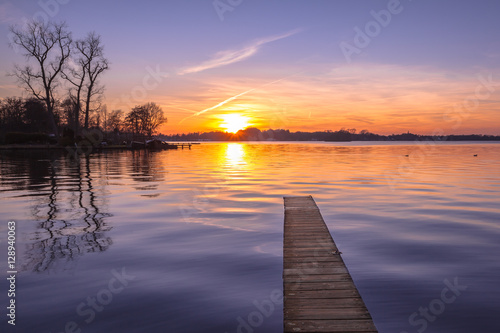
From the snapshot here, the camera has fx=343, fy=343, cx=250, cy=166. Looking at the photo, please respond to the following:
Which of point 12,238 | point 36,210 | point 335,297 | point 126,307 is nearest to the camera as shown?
point 335,297

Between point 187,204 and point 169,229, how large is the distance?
5.23 metres

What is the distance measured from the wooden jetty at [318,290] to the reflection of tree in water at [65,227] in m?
6.21

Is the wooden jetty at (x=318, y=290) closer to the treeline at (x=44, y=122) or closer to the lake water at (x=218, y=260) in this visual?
the lake water at (x=218, y=260)

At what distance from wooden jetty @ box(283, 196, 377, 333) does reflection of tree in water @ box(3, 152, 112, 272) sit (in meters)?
6.21

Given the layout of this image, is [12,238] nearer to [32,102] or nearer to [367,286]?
[367,286]

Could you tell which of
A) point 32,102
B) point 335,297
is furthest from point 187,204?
point 32,102

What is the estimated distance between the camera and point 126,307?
7.26m

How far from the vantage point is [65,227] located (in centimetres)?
1322

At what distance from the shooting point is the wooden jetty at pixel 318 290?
18.7 feet

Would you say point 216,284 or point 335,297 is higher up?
point 335,297

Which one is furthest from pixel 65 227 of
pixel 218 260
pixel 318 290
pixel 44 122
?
pixel 44 122

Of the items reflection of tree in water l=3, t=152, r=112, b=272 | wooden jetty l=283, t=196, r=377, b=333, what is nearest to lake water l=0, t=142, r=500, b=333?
reflection of tree in water l=3, t=152, r=112, b=272

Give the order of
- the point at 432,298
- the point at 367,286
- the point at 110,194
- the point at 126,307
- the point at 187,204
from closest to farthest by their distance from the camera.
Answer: the point at 126,307 → the point at 432,298 → the point at 367,286 → the point at 187,204 → the point at 110,194

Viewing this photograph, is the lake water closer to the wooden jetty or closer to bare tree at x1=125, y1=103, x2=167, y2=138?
the wooden jetty
